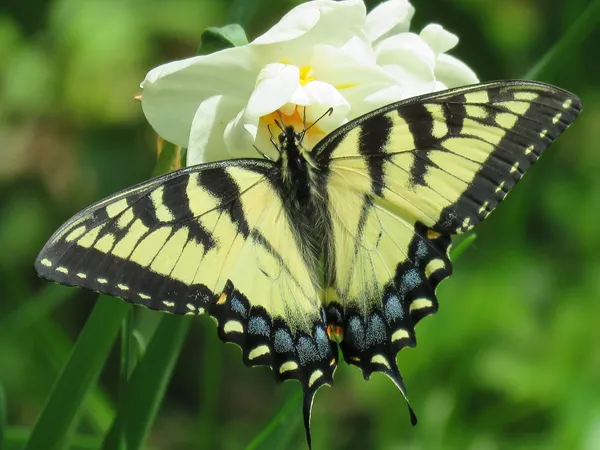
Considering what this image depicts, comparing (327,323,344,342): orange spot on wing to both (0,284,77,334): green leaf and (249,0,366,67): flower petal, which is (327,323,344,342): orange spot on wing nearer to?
(249,0,366,67): flower petal

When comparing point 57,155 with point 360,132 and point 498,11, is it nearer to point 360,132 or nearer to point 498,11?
point 498,11

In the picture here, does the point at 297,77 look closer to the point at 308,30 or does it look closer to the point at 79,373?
the point at 308,30

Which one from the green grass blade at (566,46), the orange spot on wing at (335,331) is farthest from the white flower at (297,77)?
the orange spot on wing at (335,331)

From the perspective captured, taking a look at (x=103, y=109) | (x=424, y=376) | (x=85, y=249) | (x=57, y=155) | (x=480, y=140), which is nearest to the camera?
A: (x=85, y=249)

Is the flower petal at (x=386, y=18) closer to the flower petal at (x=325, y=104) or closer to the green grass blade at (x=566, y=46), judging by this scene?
the flower petal at (x=325, y=104)

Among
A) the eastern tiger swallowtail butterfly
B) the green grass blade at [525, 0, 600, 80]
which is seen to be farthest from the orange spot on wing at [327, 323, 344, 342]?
the green grass blade at [525, 0, 600, 80]

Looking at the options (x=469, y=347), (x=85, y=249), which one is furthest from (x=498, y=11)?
(x=85, y=249)
